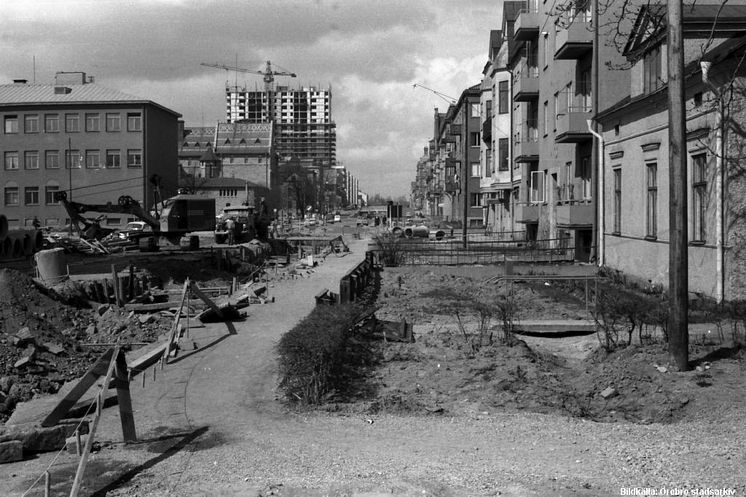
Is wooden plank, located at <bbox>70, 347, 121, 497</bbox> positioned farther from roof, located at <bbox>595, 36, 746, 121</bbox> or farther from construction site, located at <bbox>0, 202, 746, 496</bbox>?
roof, located at <bbox>595, 36, 746, 121</bbox>

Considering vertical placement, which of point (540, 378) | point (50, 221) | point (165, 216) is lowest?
point (540, 378)

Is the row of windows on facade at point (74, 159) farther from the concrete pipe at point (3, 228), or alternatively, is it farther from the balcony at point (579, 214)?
the balcony at point (579, 214)

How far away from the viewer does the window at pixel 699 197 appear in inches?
728

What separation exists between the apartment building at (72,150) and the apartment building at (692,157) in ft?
207

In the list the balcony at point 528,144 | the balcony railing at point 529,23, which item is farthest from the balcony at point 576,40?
the balcony at point 528,144

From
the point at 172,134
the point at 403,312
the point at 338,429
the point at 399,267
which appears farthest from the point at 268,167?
the point at 338,429

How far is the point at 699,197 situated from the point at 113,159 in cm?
7228

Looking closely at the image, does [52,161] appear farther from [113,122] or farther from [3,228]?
[3,228]

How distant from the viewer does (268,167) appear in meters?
145

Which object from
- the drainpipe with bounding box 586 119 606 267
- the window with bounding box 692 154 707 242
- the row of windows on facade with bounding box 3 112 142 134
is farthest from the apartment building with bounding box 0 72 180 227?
the window with bounding box 692 154 707 242

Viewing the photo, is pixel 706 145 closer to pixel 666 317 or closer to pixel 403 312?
pixel 666 317

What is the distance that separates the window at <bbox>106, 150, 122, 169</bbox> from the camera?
8119 centimetres

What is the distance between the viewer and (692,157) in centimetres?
1902

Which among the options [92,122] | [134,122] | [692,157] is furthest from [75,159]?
[692,157]
